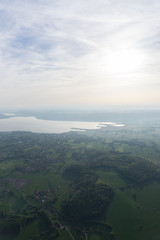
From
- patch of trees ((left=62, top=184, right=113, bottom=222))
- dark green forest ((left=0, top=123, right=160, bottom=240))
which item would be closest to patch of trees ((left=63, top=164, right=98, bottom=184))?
dark green forest ((left=0, top=123, right=160, bottom=240))

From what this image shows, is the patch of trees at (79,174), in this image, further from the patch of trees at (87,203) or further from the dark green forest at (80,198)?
the patch of trees at (87,203)

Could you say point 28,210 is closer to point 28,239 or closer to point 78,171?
point 28,239

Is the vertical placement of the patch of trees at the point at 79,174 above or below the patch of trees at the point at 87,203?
above

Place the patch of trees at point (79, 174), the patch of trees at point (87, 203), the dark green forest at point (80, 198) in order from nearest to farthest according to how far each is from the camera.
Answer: the dark green forest at point (80, 198) → the patch of trees at point (87, 203) → the patch of trees at point (79, 174)

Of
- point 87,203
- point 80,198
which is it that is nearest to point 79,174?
point 80,198

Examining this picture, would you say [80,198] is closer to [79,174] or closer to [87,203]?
[87,203]

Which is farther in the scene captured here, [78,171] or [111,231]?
[78,171]

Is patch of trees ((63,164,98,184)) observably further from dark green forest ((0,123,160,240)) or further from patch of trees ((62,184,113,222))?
patch of trees ((62,184,113,222))

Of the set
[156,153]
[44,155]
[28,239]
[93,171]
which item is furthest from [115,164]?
[28,239]

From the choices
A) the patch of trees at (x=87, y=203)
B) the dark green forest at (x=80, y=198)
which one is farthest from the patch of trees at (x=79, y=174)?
the patch of trees at (x=87, y=203)

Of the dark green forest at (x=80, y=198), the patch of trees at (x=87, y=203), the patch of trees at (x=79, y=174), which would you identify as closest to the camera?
the dark green forest at (x=80, y=198)

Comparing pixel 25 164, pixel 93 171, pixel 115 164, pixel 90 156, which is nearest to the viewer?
pixel 93 171
